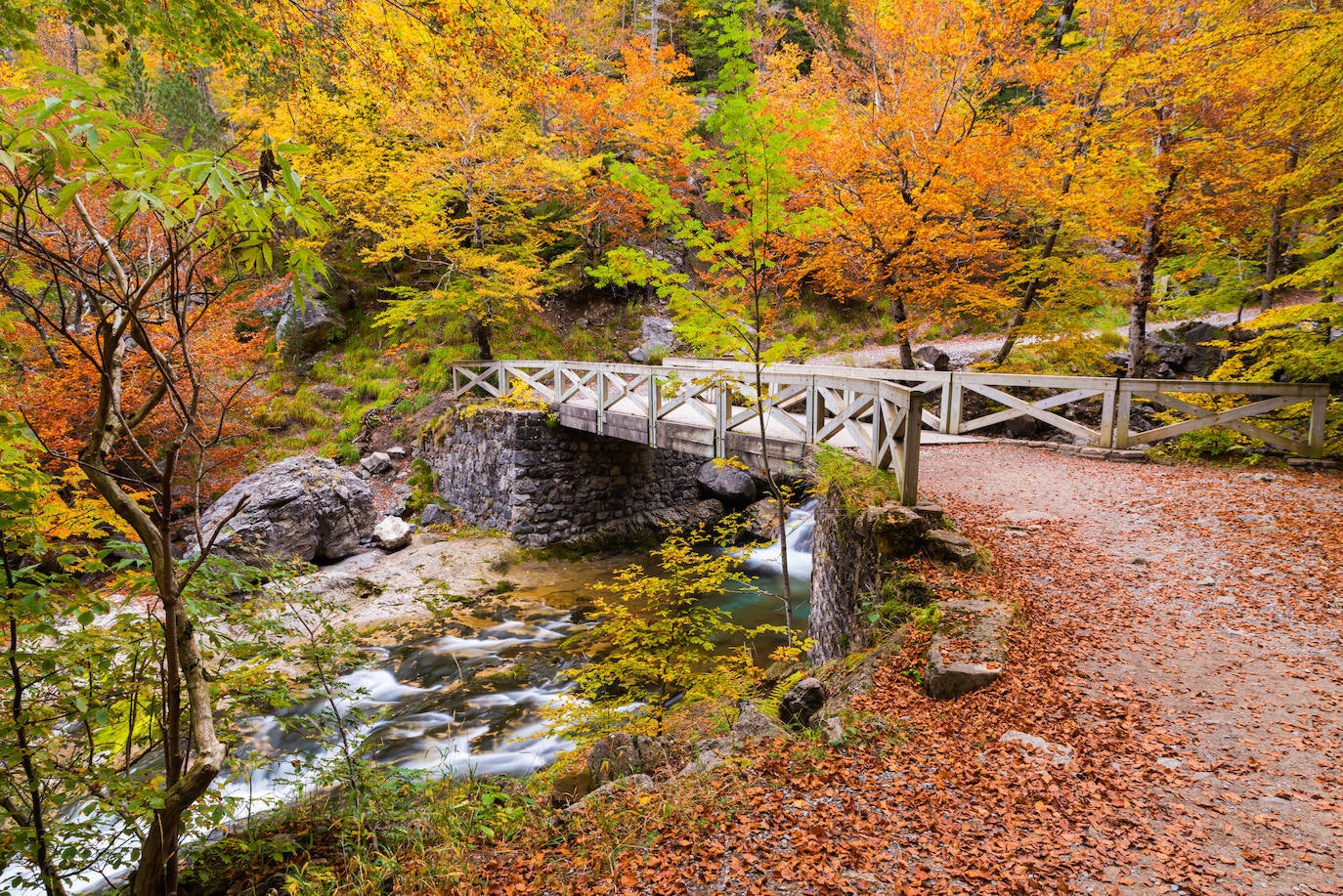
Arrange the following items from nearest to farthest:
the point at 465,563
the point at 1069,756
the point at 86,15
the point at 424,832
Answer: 1. the point at 1069,756
2. the point at 424,832
3. the point at 86,15
4. the point at 465,563

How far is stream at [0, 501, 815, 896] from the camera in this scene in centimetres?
541

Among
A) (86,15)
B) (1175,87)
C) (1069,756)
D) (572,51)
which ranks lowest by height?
(1069,756)

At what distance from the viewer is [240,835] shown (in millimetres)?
3449

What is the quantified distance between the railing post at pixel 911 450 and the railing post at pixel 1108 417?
4.78m

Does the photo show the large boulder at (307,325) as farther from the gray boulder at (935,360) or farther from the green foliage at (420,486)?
the gray boulder at (935,360)

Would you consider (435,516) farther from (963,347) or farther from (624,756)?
(963,347)

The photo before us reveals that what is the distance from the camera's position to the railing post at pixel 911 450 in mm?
4859

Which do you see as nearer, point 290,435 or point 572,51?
point 572,51

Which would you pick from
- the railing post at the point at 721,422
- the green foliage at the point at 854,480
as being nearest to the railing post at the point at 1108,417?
the green foliage at the point at 854,480

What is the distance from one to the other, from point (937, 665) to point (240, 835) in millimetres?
4191

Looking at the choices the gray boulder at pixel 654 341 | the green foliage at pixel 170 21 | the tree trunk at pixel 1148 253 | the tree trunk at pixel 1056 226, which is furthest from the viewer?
the gray boulder at pixel 654 341

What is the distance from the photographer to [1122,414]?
26.0 ft

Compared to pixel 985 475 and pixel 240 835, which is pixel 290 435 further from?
pixel 985 475

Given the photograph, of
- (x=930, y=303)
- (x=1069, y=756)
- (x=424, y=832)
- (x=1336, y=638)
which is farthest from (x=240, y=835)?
(x=930, y=303)
